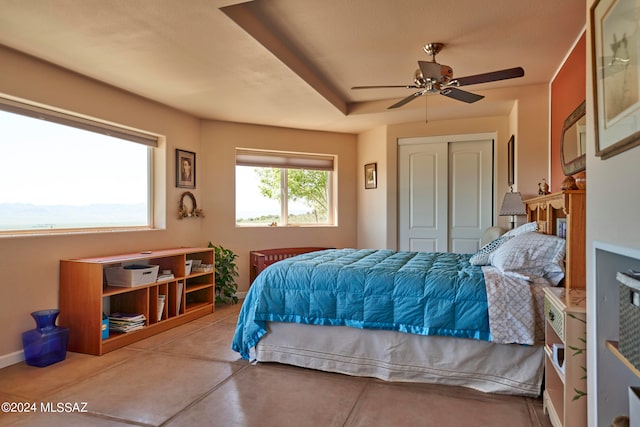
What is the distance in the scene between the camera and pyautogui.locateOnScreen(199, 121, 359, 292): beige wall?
196 inches

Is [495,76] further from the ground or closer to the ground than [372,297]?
further from the ground

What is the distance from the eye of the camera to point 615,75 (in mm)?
1231

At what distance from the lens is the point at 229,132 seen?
5.04 metres

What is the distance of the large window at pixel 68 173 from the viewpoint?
9.65 feet

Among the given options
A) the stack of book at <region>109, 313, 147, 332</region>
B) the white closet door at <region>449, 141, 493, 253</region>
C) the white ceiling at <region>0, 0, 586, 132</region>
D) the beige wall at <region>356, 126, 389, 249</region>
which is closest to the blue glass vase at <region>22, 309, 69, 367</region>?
the stack of book at <region>109, 313, 147, 332</region>

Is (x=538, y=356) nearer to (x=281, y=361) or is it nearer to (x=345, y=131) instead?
(x=281, y=361)

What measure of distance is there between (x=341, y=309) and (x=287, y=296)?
41 centimetres

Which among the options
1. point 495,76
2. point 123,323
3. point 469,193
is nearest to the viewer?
point 495,76

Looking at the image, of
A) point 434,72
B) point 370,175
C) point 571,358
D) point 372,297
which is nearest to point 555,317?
point 571,358

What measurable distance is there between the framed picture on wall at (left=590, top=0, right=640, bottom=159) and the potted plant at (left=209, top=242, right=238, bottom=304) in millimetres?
4110

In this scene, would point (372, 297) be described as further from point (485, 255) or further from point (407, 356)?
point (485, 255)

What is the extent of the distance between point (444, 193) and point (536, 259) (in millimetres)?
2693

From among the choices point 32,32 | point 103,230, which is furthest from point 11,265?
point 32,32

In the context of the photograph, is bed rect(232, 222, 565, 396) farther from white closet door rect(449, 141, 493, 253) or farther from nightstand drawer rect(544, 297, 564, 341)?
white closet door rect(449, 141, 493, 253)
